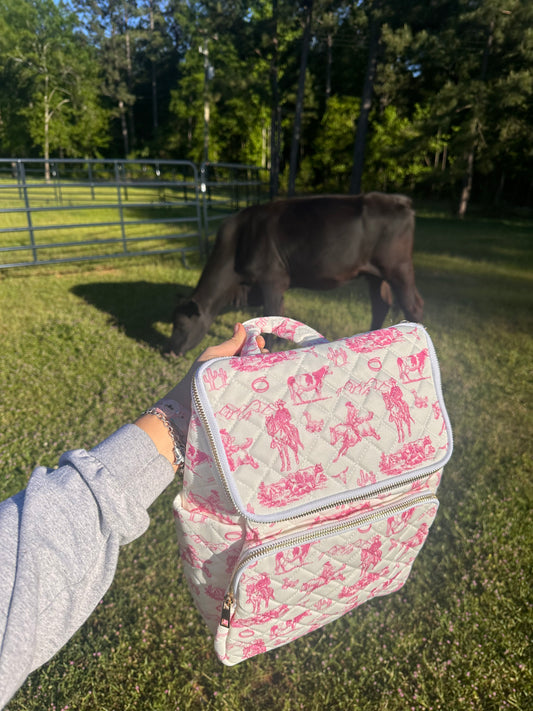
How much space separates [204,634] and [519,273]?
8797 millimetres

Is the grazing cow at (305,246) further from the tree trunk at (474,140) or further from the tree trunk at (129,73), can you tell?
the tree trunk at (129,73)

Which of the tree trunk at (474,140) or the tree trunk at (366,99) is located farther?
the tree trunk at (366,99)

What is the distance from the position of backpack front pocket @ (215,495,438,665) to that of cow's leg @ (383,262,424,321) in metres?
3.58

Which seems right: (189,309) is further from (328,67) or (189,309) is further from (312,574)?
(328,67)

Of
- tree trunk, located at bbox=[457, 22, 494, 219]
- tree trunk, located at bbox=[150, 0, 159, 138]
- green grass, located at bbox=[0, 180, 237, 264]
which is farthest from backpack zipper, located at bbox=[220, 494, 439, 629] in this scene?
tree trunk, located at bbox=[150, 0, 159, 138]

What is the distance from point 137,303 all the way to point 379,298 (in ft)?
10.6

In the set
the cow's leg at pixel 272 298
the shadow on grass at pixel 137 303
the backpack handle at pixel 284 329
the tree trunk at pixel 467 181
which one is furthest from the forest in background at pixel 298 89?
the backpack handle at pixel 284 329

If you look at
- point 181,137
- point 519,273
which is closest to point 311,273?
point 519,273

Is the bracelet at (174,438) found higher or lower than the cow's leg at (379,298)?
higher

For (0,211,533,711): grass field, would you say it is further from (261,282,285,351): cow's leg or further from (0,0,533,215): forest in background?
(0,0,533,215): forest in background

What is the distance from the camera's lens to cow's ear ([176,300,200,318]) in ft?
14.1

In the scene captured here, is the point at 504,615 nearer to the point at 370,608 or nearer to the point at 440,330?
the point at 370,608

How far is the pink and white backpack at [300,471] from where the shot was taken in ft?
3.39

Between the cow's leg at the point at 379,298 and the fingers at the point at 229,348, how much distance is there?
3752 millimetres
